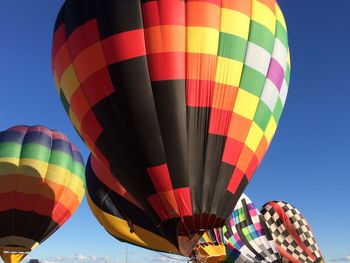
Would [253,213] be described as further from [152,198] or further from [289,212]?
[152,198]

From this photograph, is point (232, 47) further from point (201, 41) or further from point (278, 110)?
point (278, 110)

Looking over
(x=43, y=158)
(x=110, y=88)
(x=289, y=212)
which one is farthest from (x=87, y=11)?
(x=289, y=212)

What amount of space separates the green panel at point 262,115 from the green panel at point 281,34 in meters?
1.59

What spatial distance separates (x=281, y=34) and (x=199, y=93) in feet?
9.18

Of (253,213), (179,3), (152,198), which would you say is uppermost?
(179,3)

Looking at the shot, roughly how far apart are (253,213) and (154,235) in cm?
640

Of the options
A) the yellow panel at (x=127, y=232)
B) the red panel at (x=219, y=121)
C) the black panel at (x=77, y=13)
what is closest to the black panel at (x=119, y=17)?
the black panel at (x=77, y=13)

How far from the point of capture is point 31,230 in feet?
45.6

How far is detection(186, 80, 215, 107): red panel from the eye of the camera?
754cm

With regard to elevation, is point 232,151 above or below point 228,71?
below

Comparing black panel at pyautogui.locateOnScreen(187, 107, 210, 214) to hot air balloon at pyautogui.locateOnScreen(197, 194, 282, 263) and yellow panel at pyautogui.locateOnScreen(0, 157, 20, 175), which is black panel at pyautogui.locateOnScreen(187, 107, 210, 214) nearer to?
hot air balloon at pyautogui.locateOnScreen(197, 194, 282, 263)

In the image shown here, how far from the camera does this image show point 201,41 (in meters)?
7.70

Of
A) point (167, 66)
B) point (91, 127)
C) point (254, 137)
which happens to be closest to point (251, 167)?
point (254, 137)

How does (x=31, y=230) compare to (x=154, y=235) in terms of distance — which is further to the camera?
(x=31, y=230)
